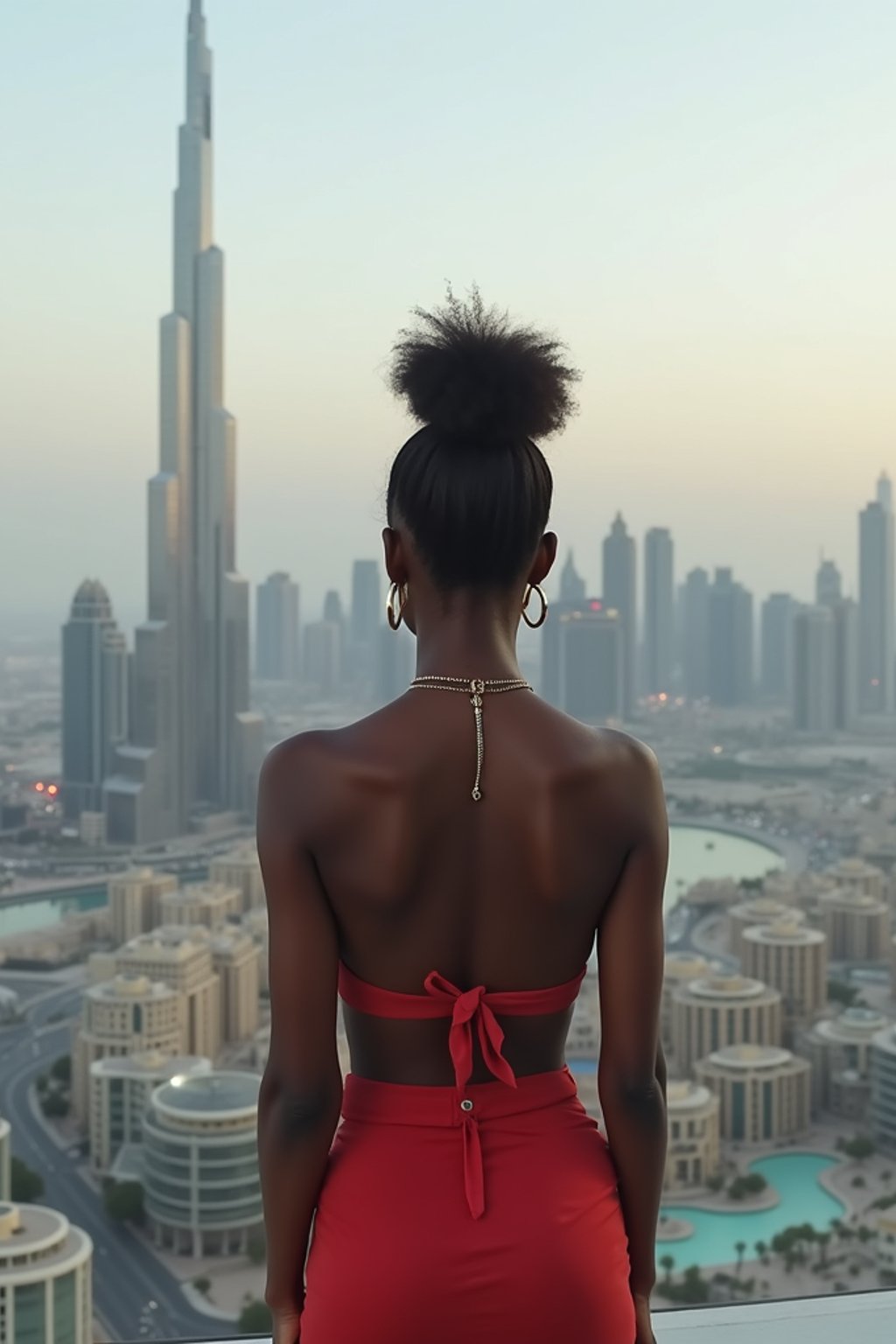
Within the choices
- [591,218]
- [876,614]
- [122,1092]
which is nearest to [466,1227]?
[591,218]

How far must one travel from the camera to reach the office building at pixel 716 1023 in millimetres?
7523

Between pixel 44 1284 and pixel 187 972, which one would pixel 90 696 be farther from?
pixel 44 1284

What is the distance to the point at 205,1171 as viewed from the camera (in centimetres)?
444

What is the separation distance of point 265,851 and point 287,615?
1060 cm

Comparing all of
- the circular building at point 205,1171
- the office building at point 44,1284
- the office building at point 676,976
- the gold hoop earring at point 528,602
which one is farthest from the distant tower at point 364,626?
the gold hoop earring at point 528,602

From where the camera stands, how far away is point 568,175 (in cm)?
337

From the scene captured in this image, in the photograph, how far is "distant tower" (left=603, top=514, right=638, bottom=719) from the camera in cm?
1029

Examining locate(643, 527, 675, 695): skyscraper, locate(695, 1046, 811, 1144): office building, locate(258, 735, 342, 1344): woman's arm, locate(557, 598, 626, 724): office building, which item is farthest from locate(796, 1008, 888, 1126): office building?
locate(258, 735, 342, 1344): woman's arm

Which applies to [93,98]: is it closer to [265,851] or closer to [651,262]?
[651,262]

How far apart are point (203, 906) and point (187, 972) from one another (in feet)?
5.28

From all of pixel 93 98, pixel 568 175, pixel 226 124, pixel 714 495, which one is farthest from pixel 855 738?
pixel 568 175

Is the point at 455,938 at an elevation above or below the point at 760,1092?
above

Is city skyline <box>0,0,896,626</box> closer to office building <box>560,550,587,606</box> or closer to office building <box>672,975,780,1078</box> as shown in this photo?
office building <box>672,975,780,1078</box>

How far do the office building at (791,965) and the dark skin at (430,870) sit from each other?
7.88 m
